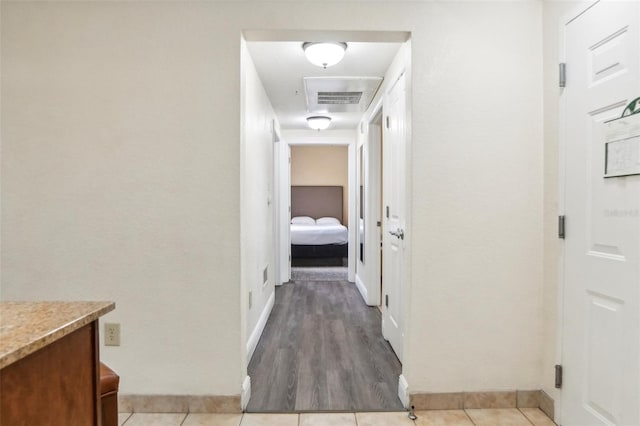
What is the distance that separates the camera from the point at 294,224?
7.72 meters

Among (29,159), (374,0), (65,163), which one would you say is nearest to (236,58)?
(374,0)

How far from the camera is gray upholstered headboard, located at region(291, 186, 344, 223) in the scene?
27.2 feet

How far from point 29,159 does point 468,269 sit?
7.80 ft

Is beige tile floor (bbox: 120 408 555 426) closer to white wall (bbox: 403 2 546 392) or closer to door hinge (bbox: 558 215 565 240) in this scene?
white wall (bbox: 403 2 546 392)

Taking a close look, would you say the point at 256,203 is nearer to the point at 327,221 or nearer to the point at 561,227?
the point at 561,227

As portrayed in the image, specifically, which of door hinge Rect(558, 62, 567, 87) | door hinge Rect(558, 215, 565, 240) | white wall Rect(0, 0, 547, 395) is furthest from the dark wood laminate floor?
door hinge Rect(558, 62, 567, 87)

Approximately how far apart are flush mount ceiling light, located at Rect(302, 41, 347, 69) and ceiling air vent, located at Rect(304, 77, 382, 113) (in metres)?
0.61

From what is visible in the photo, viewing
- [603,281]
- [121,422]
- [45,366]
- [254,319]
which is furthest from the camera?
[254,319]

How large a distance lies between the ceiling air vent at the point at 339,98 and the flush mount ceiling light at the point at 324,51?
0.96 meters

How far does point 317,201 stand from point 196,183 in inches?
251

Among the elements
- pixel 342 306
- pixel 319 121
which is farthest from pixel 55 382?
pixel 319 121

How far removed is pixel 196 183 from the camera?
6.52 ft

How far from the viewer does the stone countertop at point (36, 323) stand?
740mm

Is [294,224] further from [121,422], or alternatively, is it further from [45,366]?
[45,366]
